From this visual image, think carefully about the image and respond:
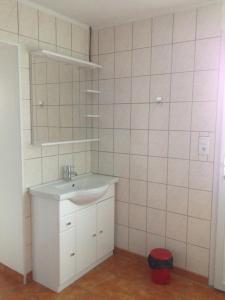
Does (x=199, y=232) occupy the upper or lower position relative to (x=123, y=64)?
lower

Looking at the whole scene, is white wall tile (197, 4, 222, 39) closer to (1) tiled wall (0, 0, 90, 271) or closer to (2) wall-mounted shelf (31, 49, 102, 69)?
(2) wall-mounted shelf (31, 49, 102, 69)

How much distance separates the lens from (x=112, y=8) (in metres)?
2.42

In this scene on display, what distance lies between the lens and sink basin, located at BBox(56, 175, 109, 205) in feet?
7.67

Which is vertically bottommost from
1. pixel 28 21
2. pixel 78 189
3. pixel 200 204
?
pixel 200 204

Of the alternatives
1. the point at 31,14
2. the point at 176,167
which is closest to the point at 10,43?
the point at 31,14

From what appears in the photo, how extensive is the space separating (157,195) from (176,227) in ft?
1.13

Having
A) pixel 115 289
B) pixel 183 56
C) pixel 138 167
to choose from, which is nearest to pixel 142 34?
pixel 183 56

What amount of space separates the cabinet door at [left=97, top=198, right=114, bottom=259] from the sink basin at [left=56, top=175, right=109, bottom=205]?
200 mm

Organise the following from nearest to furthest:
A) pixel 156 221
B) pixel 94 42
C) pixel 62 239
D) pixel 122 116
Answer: pixel 62 239, pixel 156 221, pixel 122 116, pixel 94 42

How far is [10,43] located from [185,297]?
8.30 ft

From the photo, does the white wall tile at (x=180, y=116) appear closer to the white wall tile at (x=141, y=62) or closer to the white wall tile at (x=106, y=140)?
the white wall tile at (x=141, y=62)

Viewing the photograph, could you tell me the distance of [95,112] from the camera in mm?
3016

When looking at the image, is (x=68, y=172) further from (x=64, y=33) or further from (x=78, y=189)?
(x=64, y=33)

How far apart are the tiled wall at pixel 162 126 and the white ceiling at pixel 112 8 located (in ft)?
0.27
